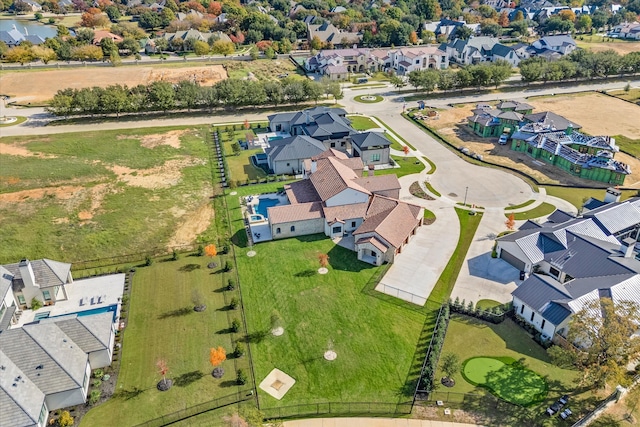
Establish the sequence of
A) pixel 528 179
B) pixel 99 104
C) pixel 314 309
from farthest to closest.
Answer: pixel 99 104 → pixel 528 179 → pixel 314 309

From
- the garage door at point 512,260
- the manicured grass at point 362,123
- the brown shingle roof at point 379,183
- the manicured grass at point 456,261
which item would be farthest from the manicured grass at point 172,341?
the manicured grass at point 362,123

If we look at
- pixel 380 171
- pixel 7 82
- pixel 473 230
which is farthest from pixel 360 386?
pixel 7 82

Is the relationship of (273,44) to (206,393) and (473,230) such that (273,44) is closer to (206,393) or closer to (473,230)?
(473,230)

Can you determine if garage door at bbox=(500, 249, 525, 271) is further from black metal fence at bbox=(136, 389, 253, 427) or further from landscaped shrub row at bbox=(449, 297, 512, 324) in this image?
black metal fence at bbox=(136, 389, 253, 427)

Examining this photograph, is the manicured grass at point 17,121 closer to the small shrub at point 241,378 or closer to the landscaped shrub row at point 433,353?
the small shrub at point 241,378

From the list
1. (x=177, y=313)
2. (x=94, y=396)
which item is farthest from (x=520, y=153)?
(x=94, y=396)

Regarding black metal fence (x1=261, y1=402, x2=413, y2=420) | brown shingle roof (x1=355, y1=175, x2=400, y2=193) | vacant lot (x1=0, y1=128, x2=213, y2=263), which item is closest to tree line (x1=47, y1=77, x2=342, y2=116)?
vacant lot (x1=0, y1=128, x2=213, y2=263)
